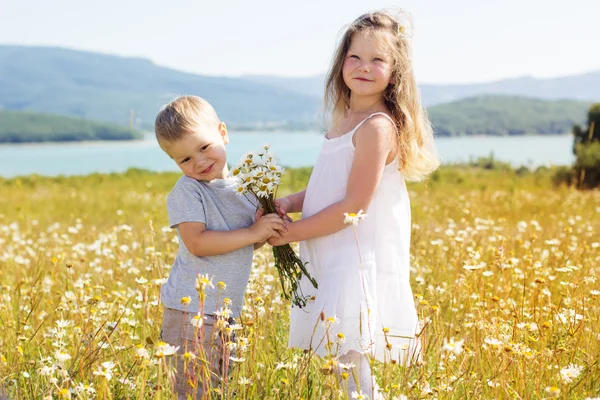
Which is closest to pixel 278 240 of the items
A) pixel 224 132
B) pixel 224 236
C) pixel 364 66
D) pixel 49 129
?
pixel 224 236

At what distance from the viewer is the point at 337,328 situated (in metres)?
2.68

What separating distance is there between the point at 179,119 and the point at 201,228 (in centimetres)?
46

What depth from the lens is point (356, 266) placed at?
2691mm

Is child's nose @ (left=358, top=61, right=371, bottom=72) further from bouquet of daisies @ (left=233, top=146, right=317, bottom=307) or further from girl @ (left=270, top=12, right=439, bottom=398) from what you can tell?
bouquet of daisies @ (left=233, top=146, right=317, bottom=307)

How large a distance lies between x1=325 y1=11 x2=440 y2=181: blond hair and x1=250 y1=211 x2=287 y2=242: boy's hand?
0.63 m

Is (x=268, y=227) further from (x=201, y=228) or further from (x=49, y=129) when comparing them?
(x=49, y=129)

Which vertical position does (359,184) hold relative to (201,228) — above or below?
above

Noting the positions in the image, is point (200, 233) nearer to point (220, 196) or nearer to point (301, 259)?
point (220, 196)

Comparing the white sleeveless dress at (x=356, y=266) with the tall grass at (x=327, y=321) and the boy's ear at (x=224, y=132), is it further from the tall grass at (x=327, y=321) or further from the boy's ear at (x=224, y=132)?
the boy's ear at (x=224, y=132)

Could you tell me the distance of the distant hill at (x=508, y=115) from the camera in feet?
318

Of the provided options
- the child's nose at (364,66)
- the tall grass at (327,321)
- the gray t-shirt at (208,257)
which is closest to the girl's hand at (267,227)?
the gray t-shirt at (208,257)

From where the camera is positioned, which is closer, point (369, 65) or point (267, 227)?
point (267, 227)

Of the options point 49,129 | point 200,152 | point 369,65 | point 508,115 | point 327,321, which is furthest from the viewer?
point 49,129

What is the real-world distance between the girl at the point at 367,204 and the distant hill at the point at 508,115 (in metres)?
89.4
